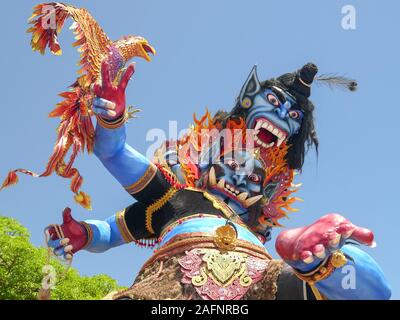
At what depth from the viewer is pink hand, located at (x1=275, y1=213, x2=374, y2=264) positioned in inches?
125

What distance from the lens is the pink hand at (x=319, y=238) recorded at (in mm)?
3170

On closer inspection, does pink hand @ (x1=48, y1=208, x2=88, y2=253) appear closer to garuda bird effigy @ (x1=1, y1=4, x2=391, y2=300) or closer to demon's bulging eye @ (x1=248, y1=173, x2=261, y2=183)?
garuda bird effigy @ (x1=1, y1=4, x2=391, y2=300)

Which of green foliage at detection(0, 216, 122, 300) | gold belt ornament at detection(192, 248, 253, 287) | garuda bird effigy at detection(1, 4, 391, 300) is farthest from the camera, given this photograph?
green foliage at detection(0, 216, 122, 300)

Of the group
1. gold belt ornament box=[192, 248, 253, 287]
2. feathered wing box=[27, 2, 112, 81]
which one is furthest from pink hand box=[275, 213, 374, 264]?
feathered wing box=[27, 2, 112, 81]

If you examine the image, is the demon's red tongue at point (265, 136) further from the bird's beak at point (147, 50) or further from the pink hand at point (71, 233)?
the pink hand at point (71, 233)

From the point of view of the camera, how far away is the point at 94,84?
4441 mm

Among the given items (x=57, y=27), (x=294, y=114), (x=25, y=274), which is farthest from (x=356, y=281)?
(x=25, y=274)

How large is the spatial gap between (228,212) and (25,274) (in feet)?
18.8

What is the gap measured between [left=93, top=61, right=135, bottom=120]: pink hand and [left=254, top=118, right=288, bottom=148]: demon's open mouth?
124 centimetres

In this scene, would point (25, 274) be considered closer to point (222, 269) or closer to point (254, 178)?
point (254, 178)

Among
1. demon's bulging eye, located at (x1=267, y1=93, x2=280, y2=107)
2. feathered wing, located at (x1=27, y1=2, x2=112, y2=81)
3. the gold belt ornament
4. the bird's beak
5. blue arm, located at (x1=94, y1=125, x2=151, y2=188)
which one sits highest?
feathered wing, located at (x1=27, y1=2, x2=112, y2=81)

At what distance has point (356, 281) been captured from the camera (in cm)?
345

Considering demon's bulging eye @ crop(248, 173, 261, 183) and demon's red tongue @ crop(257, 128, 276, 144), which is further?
demon's red tongue @ crop(257, 128, 276, 144)
